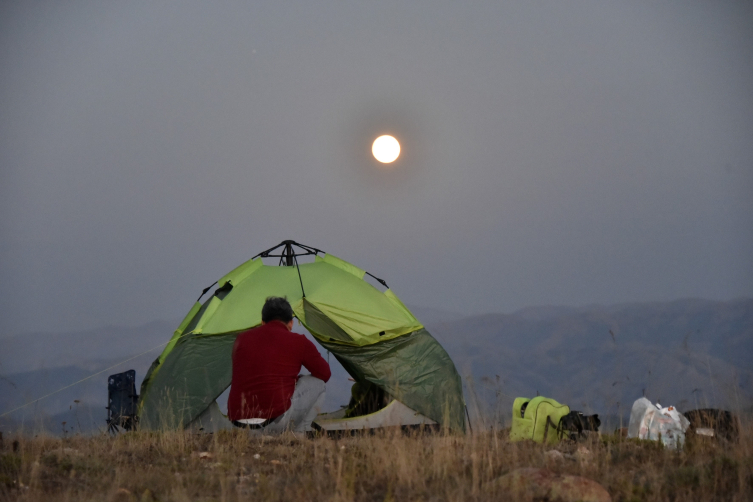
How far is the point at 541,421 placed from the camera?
7539 mm

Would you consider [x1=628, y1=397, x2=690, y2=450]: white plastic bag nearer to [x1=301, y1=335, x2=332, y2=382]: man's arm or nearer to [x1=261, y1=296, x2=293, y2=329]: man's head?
[x1=301, y1=335, x2=332, y2=382]: man's arm

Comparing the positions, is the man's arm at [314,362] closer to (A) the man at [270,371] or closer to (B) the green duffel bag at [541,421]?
(A) the man at [270,371]

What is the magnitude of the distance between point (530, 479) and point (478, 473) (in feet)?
1.85

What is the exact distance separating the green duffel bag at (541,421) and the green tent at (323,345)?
1.35 m

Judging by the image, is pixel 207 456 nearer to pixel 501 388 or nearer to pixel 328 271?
pixel 501 388

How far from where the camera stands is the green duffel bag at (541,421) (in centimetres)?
746

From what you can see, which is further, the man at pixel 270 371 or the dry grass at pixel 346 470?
the man at pixel 270 371

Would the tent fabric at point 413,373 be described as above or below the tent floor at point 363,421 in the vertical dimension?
above

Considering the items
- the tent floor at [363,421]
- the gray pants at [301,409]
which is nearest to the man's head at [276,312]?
the gray pants at [301,409]

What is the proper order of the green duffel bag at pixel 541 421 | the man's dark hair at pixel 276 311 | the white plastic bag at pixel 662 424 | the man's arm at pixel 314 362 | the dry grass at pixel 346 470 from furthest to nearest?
the man's arm at pixel 314 362 < the man's dark hair at pixel 276 311 < the green duffel bag at pixel 541 421 < the white plastic bag at pixel 662 424 < the dry grass at pixel 346 470

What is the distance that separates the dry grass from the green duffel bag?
28.4 inches

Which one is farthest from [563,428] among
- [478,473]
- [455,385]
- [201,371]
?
[201,371]

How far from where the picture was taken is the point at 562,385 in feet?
23.0

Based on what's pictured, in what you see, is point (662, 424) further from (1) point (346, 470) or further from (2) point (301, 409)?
(2) point (301, 409)
